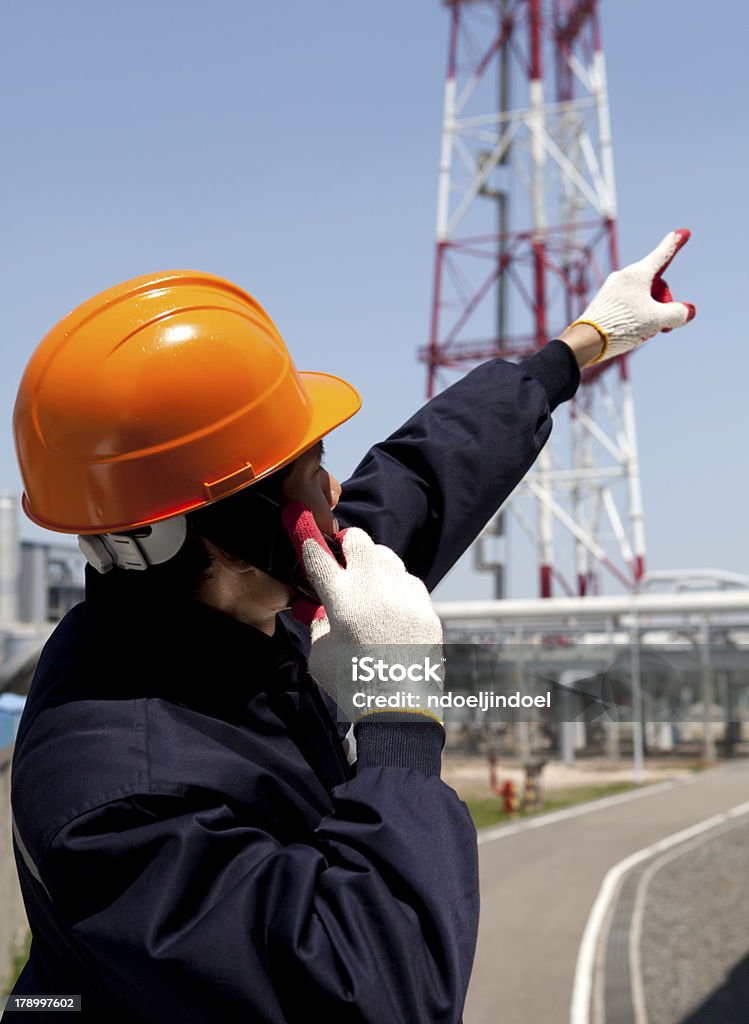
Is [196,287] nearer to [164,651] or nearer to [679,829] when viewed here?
[164,651]

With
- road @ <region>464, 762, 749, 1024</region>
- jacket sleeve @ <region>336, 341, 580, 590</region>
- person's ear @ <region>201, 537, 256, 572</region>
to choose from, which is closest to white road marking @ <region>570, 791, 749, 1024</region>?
road @ <region>464, 762, 749, 1024</region>

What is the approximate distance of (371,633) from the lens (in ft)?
4.53

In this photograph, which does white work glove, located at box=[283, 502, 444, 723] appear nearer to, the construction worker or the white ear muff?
the construction worker

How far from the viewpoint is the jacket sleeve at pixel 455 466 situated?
1.98 m

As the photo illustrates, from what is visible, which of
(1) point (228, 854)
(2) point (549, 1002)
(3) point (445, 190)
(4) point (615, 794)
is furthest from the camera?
(3) point (445, 190)

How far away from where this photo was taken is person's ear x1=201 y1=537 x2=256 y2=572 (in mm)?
1583

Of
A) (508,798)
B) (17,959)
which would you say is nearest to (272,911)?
(17,959)

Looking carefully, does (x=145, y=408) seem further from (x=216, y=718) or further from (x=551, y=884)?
(x=551, y=884)

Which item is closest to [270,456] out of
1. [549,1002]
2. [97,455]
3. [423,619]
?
[97,455]

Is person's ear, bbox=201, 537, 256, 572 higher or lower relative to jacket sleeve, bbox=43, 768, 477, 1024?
higher

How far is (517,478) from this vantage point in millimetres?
2064

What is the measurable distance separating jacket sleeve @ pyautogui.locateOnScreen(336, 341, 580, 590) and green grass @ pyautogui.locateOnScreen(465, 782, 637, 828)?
10645 mm

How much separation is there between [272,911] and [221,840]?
102 millimetres

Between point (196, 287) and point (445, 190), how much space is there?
16.1 m
